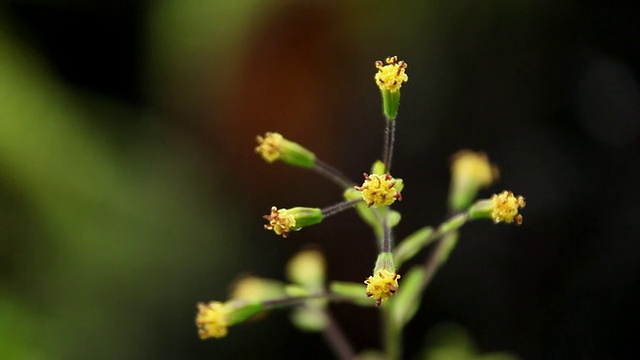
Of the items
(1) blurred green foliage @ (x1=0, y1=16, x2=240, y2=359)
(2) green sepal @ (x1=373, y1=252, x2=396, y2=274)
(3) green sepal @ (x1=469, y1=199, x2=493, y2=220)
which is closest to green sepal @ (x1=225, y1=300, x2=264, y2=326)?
(2) green sepal @ (x1=373, y1=252, x2=396, y2=274)

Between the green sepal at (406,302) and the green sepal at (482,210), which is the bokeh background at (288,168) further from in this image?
the green sepal at (482,210)

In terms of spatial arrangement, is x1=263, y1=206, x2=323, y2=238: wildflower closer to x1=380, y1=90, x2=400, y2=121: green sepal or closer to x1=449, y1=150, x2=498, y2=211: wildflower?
x1=380, y1=90, x2=400, y2=121: green sepal

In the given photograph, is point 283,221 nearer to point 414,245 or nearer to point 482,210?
point 414,245

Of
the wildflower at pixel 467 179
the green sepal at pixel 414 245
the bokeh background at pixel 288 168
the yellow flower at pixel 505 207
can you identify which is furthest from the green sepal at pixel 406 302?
the bokeh background at pixel 288 168

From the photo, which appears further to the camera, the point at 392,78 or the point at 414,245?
the point at 414,245

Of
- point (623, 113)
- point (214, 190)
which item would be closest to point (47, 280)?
point (214, 190)

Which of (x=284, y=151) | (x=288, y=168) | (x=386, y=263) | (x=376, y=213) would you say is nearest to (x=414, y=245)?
(x=376, y=213)
